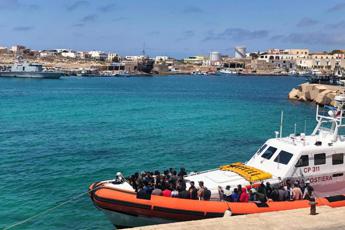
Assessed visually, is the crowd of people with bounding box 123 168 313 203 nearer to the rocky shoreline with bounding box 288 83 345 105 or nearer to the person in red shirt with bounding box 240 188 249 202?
the person in red shirt with bounding box 240 188 249 202

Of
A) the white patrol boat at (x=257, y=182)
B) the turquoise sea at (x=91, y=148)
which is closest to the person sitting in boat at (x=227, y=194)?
the white patrol boat at (x=257, y=182)

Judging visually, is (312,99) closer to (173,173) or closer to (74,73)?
(173,173)

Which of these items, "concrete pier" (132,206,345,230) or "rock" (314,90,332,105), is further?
"rock" (314,90,332,105)

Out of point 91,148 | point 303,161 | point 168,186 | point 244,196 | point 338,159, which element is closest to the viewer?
point 244,196

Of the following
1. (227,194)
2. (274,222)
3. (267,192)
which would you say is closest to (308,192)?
(267,192)

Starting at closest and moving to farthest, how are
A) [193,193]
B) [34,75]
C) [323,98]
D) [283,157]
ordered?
[193,193], [283,157], [323,98], [34,75]

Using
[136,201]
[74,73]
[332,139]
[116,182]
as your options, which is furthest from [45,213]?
[74,73]

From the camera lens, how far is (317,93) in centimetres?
6650

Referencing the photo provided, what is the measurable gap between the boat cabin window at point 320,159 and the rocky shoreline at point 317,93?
46.1 meters

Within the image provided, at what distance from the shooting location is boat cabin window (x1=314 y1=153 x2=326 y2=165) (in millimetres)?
15484

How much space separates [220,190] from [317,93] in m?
57.3

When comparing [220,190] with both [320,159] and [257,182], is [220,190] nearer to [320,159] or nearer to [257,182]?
[257,182]

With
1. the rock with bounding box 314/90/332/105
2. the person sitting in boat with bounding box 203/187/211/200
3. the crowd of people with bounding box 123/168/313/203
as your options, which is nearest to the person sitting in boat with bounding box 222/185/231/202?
the crowd of people with bounding box 123/168/313/203

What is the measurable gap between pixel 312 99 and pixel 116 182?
2354 inches
